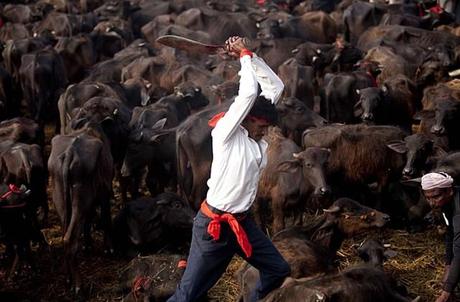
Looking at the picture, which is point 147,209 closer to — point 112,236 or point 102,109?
point 112,236

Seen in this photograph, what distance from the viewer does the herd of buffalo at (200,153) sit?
21.4ft

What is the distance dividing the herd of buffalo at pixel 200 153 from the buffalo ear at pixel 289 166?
0.07ft

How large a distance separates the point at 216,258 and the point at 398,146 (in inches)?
150

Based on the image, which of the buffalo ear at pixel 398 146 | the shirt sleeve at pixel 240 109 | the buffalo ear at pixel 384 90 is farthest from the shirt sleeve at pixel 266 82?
the buffalo ear at pixel 384 90

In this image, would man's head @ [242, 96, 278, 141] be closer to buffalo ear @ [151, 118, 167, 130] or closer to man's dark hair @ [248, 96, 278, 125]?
man's dark hair @ [248, 96, 278, 125]

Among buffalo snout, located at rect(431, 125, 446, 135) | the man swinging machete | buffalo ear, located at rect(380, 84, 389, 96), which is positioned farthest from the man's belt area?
buffalo ear, located at rect(380, 84, 389, 96)

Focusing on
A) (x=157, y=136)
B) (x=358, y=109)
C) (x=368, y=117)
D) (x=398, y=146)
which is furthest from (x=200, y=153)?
(x=358, y=109)

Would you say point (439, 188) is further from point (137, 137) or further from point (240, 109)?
point (137, 137)

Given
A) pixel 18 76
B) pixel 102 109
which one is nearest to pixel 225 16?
pixel 18 76

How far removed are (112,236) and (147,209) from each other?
50 cm

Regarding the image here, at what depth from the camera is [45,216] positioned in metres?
8.28

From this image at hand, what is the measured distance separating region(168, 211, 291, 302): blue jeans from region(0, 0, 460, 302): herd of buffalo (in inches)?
8.6

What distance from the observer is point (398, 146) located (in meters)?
7.95

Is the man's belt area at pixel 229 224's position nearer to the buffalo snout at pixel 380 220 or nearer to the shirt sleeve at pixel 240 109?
the shirt sleeve at pixel 240 109
